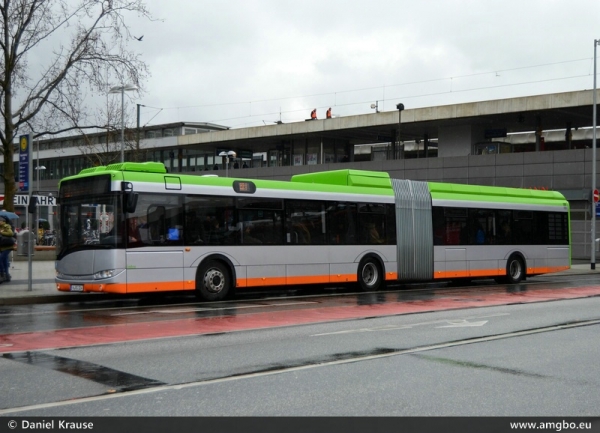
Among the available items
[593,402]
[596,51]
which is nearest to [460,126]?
[596,51]

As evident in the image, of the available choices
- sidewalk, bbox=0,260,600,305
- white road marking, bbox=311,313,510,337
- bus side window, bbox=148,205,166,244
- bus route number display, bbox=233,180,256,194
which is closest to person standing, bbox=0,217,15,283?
sidewalk, bbox=0,260,600,305

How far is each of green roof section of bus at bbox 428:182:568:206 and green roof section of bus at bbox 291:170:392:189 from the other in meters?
2.10

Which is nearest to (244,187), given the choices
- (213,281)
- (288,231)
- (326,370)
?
(288,231)

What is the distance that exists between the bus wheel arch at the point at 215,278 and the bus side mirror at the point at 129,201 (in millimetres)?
2291

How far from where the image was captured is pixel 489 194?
26094 millimetres

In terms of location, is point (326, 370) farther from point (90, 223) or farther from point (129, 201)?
point (90, 223)

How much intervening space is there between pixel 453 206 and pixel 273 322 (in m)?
12.4

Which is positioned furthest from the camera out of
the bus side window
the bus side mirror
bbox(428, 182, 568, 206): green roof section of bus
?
bbox(428, 182, 568, 206): green roof section of bus

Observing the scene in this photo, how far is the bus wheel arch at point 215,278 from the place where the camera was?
18.2m

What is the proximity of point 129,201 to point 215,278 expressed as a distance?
2.96 meters

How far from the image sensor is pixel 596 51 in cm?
3547

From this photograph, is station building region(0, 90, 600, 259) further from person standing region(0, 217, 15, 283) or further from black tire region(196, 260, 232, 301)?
black tire region(196, 260, 232, 301)

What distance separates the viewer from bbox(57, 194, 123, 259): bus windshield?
16.9 m

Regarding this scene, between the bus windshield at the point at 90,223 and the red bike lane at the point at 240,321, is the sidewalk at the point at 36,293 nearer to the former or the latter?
the bus windshield at the point at 90,223
